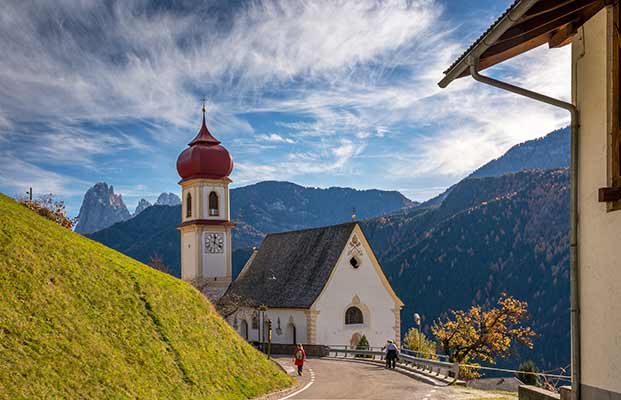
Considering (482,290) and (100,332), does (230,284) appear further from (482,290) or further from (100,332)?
(482,290)

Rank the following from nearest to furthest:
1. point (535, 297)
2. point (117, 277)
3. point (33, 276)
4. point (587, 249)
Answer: point (587, 249) < point (33, 276) < point (117, 277) < point (535, 297)

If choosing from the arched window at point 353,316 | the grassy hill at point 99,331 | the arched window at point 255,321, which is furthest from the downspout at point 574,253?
the arched window at point 255,321

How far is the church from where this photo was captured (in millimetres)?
55219

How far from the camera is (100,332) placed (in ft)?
58.5

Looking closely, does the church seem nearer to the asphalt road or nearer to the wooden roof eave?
the asphalt road

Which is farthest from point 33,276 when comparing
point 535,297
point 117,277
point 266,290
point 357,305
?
point 535,297

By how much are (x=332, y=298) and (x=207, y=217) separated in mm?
21643

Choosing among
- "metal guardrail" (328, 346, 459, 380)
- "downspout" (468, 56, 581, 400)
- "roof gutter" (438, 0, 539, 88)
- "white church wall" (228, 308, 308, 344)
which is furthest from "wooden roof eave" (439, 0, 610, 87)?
"white church wall" (228, 308, 308, 344)

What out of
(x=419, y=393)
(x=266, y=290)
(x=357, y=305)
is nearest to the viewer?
(x=419, y=393)

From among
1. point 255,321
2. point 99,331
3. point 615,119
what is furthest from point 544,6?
point 255,321

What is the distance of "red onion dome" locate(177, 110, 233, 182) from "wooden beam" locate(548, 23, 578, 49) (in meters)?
64.3

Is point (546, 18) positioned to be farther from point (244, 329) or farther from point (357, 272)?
point (244, 329)

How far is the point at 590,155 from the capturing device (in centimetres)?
845

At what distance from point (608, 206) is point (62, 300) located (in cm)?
1383
